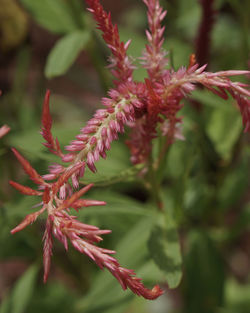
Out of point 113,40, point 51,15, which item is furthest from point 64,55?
point 113,40

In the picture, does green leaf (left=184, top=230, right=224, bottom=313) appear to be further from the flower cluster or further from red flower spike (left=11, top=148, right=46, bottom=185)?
red flower spike (left=11, top=148, right=46, bottom=185)

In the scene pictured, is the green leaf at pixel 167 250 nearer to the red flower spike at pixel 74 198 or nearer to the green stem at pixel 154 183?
the green stem at pixel 154 183

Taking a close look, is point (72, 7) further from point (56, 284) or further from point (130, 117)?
point (56, 284)

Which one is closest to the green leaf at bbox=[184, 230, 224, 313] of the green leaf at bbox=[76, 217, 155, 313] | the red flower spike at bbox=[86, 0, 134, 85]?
the green leaf at bbox=[76, 217, 155, 313]

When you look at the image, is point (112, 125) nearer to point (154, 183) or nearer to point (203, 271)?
point (154, 183)

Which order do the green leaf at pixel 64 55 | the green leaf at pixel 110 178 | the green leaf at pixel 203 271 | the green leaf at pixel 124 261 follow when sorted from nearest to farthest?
the green leaf at pixel 110 178
the green leaf at pixel 64 55
the green leaf at pixel 124 261
the green leaf at pixel 203 271

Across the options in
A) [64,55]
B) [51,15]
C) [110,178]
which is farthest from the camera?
[51,15]

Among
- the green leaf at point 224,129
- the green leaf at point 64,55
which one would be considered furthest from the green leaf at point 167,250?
the green leaf at point 64,55
